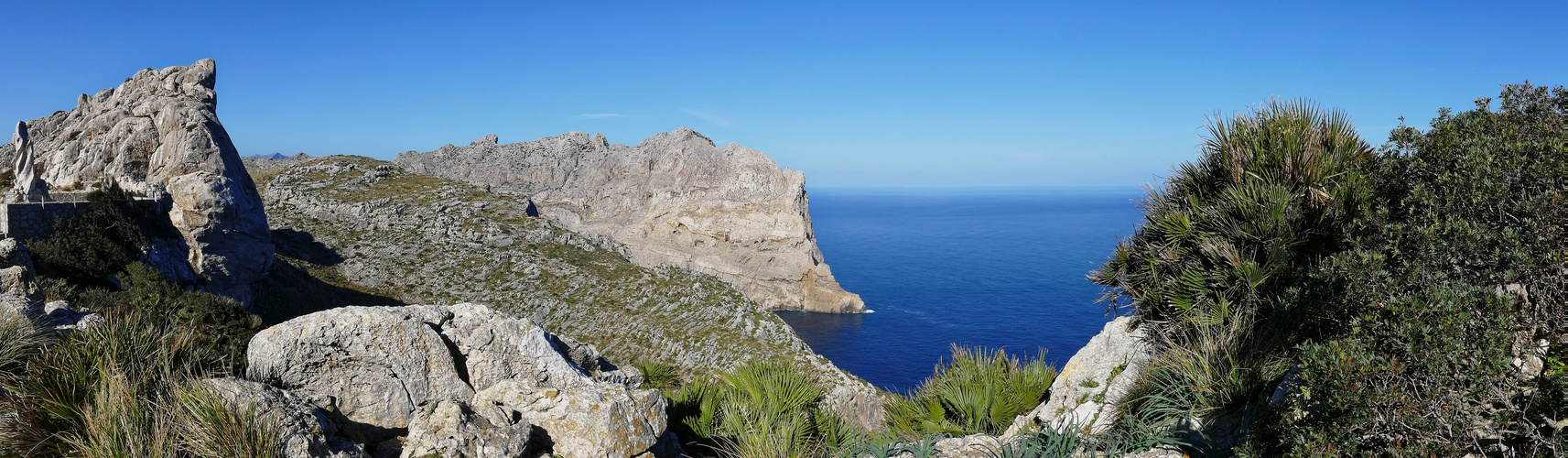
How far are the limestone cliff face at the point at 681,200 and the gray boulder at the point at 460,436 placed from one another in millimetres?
81257

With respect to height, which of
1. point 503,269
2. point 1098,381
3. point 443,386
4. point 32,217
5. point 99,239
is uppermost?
point 32,217

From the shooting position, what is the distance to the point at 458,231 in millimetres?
48562

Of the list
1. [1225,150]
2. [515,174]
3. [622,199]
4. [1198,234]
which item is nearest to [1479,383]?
[1198,234]

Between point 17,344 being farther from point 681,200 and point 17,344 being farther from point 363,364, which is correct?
point 681,200

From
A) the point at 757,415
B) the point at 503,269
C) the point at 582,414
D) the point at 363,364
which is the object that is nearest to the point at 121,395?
A: the point at 363,364

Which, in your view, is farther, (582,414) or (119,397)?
(582,414)

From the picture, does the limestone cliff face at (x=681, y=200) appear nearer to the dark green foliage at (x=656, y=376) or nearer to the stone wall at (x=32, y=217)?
the dark green foliage at (x=656, y=376)

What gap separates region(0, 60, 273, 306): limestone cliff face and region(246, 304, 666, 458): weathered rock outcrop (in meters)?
21.0

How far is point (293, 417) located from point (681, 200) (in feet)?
306

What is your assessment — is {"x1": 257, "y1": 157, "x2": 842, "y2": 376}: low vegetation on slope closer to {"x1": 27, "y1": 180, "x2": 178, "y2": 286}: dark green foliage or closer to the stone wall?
{"x1": 27, "y1": 180, "x2": 178, "y2": 286}: dark green foliage

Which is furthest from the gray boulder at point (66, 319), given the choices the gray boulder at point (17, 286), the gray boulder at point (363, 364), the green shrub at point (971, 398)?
the green shrub at point (971, 398)

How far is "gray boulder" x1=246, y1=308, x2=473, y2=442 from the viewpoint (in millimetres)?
6238

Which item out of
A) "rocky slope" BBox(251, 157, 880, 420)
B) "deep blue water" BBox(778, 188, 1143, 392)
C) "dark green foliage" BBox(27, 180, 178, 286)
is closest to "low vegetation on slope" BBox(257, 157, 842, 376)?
"rocky slope" BBox(251, 157, 880, 420)

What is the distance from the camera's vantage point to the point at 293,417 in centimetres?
519
